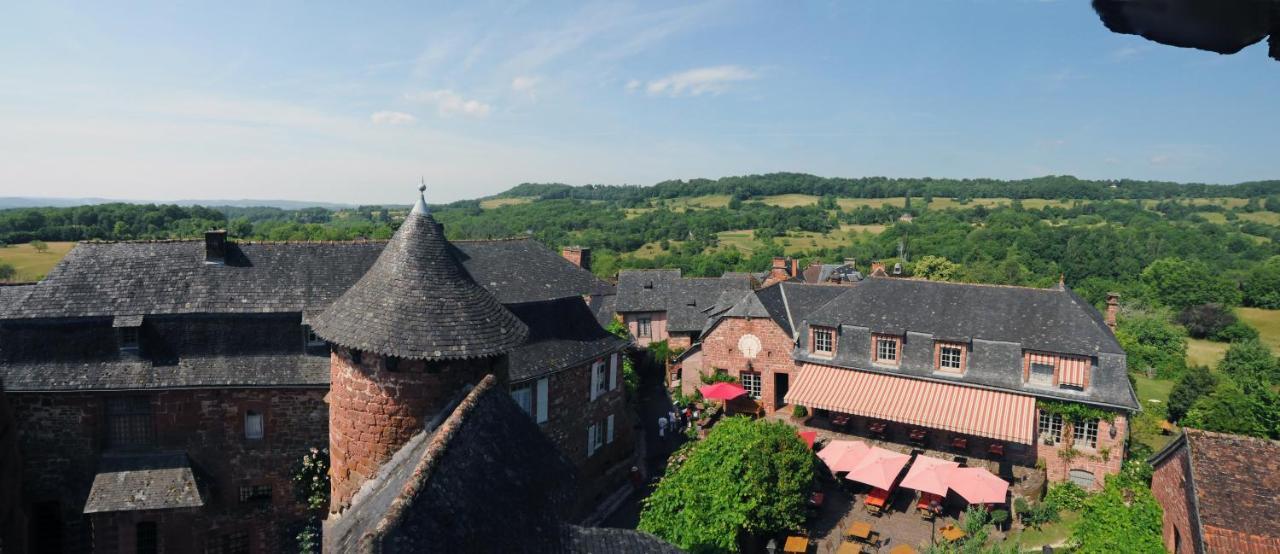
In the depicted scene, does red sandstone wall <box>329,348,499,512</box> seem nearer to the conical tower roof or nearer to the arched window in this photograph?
the conical tower roof

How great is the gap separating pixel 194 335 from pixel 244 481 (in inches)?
210

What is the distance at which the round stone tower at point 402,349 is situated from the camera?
13820mm

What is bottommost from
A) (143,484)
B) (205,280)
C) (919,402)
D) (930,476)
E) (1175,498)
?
(930,476)

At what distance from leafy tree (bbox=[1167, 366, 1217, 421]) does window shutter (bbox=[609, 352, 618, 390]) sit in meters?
39.0

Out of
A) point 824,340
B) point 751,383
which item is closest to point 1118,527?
point 824,340

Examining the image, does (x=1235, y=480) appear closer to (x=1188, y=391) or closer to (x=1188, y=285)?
(x=1188, y=391)

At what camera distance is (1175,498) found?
65.5 ft

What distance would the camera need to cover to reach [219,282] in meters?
24.3

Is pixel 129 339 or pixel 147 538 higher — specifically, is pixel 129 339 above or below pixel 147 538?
above

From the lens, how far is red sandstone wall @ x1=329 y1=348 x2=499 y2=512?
1386cm

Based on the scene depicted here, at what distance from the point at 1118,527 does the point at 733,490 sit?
11.4 meters

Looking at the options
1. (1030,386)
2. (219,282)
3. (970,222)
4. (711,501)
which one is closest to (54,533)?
(219,282)

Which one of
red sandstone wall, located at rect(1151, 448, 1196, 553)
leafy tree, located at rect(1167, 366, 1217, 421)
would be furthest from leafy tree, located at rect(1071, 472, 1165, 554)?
leafy tree, located at rect(1167, 366, 1217, 421)

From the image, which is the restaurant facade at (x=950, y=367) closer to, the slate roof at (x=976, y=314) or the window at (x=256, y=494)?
the slate roof at (x=976, y=314)
